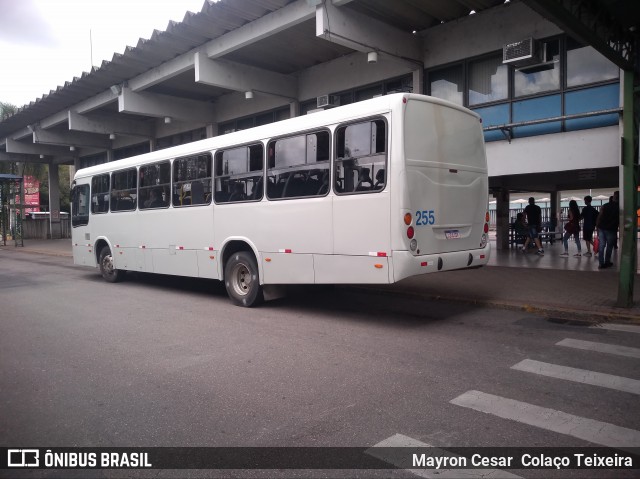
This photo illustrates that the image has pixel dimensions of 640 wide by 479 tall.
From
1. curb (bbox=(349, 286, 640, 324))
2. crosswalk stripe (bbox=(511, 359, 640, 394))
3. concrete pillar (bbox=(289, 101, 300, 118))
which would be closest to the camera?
crosswalk stripe (bbox=(511, 359, 640, 394))

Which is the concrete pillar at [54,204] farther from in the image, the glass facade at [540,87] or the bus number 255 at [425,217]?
the bus number 255 at [425,217]

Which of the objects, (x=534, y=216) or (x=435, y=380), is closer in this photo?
(x=435, y=380)

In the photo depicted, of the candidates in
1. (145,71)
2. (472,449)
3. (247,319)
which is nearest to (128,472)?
(472,449)

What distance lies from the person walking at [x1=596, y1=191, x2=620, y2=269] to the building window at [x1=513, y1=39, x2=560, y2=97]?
3159 mm

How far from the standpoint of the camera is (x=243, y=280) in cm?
960

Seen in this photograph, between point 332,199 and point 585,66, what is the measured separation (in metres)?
7.88

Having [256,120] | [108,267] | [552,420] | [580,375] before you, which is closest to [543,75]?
[580,375]

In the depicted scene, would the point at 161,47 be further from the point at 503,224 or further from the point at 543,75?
the point at 503,224

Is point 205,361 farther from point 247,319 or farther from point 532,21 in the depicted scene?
point 532,21

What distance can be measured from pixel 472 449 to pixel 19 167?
42.4 meters

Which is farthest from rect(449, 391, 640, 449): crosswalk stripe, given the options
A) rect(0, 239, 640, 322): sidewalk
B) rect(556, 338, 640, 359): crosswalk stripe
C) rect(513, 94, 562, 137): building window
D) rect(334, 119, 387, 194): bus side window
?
rect(513, 94, 562, 137): building window

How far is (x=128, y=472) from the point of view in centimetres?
341

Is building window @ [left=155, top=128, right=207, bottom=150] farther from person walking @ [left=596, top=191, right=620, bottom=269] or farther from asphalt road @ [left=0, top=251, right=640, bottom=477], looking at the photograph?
person walking @ [left=596, top=191, right=620, bottom=269]

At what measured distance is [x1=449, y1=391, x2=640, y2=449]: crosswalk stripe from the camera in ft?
12.3
